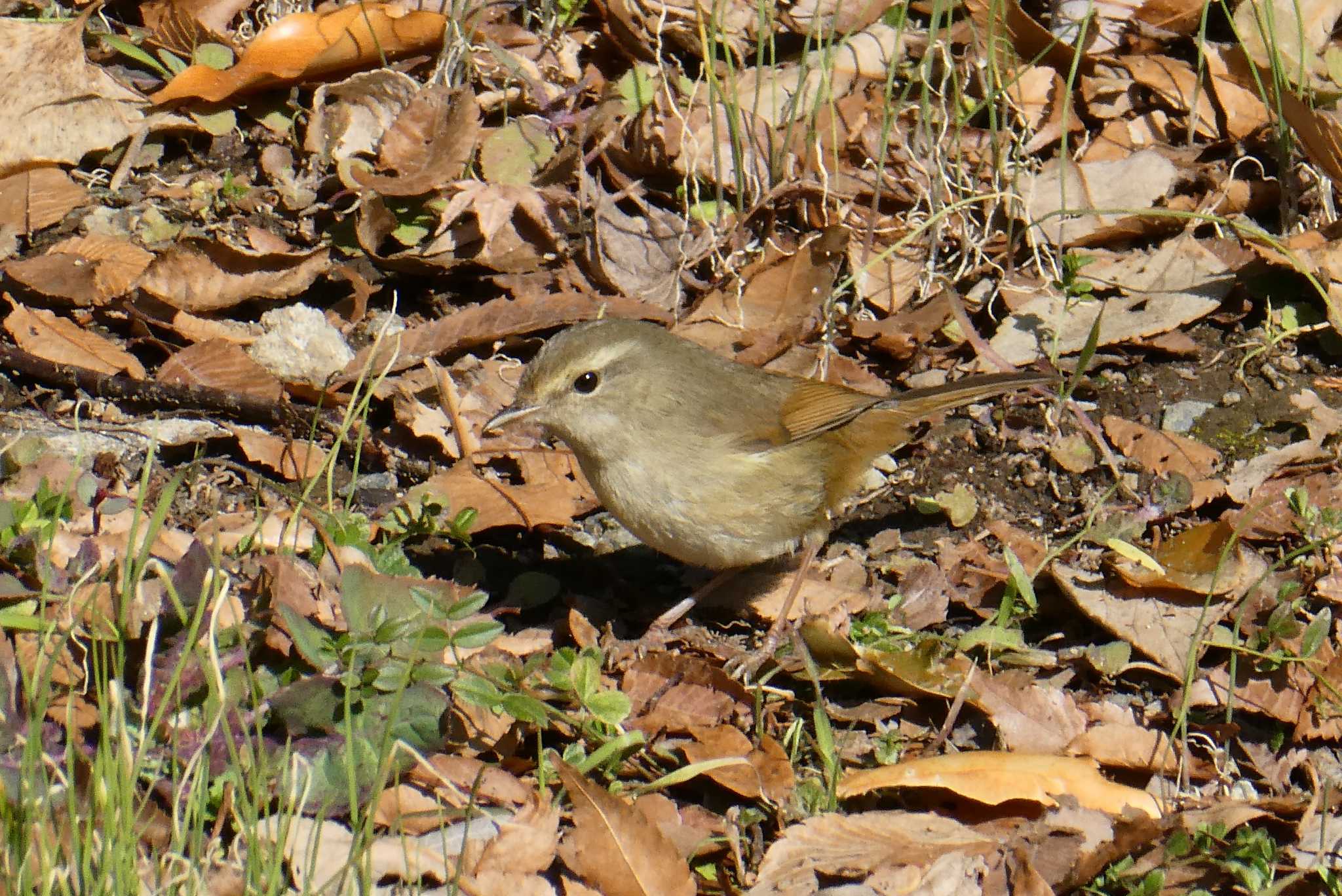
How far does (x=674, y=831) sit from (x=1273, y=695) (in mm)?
1871

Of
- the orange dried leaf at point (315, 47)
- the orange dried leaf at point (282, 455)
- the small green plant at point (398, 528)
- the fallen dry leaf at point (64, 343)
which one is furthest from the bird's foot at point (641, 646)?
the orange dried leaf at point (315, 47)

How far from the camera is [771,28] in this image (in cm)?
654

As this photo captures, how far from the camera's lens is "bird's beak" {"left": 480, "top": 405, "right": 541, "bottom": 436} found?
15.4 ft

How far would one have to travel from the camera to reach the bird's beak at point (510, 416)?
15.4 ft

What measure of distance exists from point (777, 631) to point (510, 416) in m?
1.12

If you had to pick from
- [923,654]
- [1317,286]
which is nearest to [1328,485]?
[1317,286]

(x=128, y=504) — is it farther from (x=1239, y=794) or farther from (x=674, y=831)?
(x=1239, y=794)

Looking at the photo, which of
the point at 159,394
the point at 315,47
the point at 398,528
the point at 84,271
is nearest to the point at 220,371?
the point at 159,394

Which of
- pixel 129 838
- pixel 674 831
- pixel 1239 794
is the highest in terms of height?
pixel 129 838

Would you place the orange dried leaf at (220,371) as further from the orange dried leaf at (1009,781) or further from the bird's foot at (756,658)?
the orange dried leaf at (1009,781)

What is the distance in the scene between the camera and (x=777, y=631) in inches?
188

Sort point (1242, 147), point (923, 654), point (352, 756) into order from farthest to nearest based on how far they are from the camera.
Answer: point (1242, 147) < point (923, 654) < point (352, 756)

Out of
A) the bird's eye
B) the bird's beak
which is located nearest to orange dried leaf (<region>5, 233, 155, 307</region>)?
the bird's beak

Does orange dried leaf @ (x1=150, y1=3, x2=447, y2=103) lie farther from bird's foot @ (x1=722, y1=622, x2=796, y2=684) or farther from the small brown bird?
bird's foot @ (x1=722, y1=622, x2=796, y2=684)
